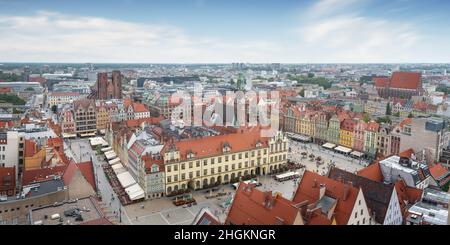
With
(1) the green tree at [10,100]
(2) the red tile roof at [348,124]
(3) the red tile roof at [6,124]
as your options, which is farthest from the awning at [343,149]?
(1) the green tree at [10,100]

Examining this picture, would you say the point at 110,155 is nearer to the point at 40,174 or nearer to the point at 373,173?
the point at 40,174

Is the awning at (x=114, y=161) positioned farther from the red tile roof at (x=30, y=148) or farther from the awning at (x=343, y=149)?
the awning at (x=343, y=149)

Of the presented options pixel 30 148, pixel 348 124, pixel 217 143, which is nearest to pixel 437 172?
pixel 348 124

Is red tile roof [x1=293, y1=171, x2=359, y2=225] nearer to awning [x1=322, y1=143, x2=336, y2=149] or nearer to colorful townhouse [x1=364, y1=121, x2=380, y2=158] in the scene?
colorful townhouse [x1=364, y1=121, x2=380, y2=158]

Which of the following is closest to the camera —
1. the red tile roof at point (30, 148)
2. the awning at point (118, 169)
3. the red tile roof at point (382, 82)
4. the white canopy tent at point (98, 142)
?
the red tile roof at point (30, 148)

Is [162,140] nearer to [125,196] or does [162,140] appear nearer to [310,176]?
[125,196]

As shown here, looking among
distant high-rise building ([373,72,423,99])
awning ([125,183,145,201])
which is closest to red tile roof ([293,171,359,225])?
awning ([125,183,145,201])
